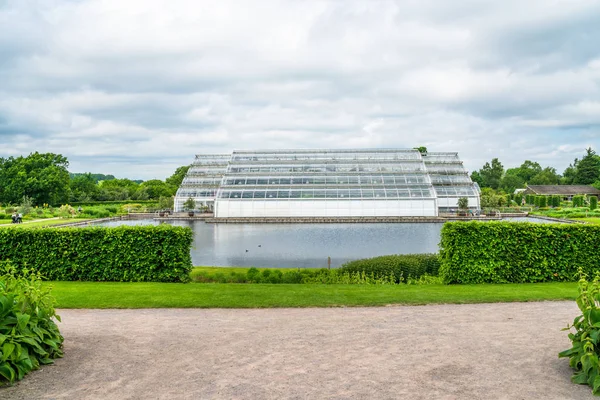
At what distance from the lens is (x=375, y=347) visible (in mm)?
7656

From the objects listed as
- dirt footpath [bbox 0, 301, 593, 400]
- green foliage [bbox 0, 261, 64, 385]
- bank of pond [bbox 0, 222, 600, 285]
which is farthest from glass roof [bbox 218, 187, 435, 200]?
green foliage [bbox 0, 261, 64, 385]

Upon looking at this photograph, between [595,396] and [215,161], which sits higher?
[215,161]

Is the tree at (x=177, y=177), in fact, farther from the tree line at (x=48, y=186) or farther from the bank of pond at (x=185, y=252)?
the bank of pond at (x=185, y=252)

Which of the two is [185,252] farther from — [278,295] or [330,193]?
[330,193]

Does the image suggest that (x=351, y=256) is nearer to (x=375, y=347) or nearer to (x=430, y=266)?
(x=430, y=266)

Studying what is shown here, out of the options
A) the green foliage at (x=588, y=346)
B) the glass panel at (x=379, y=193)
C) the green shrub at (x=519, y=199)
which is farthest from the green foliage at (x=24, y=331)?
the green shrub at (x=519, y=199)

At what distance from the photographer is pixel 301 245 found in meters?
32.1

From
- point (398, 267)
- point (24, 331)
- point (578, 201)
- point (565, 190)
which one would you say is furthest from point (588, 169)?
point (24, 331)

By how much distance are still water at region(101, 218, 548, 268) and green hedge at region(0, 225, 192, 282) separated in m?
8.16

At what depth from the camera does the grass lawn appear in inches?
448

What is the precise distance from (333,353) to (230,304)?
453 centimetres

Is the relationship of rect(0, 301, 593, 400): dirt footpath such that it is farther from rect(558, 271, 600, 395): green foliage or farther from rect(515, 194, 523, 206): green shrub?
rect(515, 194, 523, 206): green shrub

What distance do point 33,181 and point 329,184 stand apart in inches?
1659

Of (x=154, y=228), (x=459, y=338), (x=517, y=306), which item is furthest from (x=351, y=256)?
(x=459, y=338)
